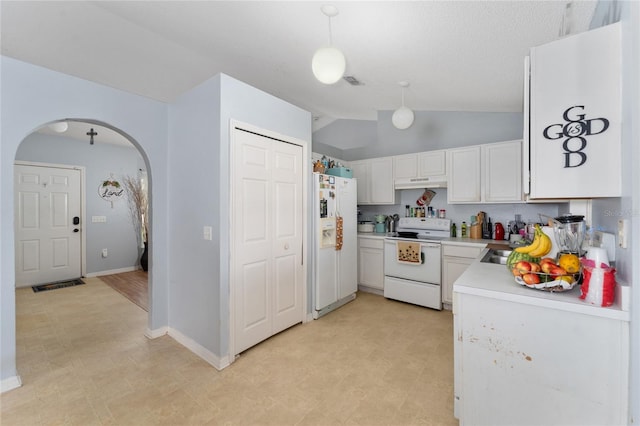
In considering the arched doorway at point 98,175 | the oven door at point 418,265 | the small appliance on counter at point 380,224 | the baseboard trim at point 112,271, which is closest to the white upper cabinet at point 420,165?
the small appliance on counter at point 380,224

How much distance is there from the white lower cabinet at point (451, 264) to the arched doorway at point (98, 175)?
16.8ft

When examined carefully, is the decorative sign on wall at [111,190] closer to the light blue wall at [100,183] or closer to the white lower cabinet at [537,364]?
the light blue wall at [100,183]

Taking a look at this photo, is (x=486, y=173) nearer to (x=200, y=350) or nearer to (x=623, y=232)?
(x=623, y=232)

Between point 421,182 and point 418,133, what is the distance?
2.77ft

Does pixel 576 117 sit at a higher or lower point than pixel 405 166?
lower

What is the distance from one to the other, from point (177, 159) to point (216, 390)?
2.09 m

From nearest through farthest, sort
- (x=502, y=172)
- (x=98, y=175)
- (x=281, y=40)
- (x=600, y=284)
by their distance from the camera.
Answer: (x=600, y=284)
(x=281, y=40)
(x=502, y=172)
(x=98, y=175)

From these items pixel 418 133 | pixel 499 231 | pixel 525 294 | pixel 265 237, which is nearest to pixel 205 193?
pixel 265 237

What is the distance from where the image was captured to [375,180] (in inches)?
176

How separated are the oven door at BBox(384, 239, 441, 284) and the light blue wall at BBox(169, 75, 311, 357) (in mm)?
2102

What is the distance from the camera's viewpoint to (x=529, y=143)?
1.42 m

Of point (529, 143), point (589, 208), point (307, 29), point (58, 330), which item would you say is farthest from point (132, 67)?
point (589, 208)

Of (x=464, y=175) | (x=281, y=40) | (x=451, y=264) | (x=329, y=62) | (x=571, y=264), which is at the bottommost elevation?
(x=451, y=264)

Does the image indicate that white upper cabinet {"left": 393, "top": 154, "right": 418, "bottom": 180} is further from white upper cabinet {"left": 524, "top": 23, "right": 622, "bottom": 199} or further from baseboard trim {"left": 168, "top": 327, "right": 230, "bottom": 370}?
baseboard trim {"left": 168, "top": 327, "right": 230, "bottom": 370}
